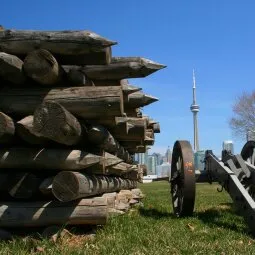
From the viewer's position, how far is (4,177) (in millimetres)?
5383

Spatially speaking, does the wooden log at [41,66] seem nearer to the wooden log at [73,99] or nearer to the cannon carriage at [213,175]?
the wooden log at [73,99]

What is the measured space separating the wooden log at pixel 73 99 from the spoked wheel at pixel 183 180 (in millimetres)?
2073

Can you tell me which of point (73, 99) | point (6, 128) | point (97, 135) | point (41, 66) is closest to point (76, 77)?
point (73, 99)

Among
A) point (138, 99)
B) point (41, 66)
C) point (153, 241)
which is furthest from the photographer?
point (138, 99)

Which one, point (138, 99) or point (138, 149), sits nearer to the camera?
point (138, 99)

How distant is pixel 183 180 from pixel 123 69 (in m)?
2.03

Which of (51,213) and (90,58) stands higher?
(90,58)

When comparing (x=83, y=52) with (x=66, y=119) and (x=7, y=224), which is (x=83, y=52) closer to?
(x=66, y=119)

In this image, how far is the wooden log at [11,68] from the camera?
203 inches

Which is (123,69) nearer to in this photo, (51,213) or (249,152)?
(51,213)

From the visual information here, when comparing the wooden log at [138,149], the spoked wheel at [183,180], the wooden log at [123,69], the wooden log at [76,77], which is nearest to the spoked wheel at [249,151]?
the spoked wheel at [183,180]

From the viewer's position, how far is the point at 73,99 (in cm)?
534

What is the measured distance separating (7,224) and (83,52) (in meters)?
2.10

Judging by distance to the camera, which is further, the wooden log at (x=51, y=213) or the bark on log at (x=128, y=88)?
the bark on log at (x=128, y=88)
